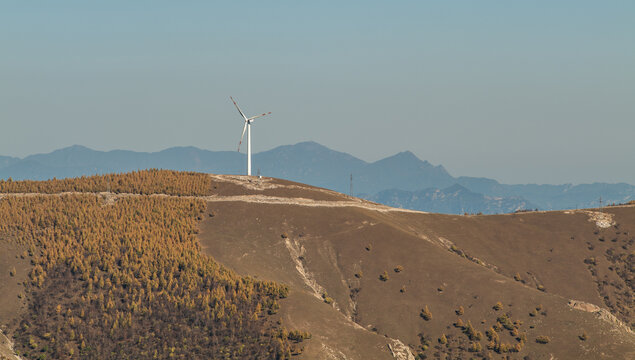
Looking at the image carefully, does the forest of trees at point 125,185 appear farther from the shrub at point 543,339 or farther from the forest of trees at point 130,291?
the shrub at point 543,339

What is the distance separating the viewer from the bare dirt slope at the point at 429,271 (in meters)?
96.0

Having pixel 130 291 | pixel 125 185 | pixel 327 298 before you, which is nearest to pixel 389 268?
pixel 327 298

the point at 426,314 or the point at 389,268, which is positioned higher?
the point at 389,268

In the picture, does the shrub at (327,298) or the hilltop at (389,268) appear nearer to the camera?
the hilltop at (389,268)

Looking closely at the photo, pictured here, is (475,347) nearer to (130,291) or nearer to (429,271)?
(429,271)

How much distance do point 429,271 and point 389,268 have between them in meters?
7.14

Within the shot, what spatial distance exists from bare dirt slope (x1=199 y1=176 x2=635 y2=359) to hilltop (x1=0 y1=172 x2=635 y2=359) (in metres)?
0.28

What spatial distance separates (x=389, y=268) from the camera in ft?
390

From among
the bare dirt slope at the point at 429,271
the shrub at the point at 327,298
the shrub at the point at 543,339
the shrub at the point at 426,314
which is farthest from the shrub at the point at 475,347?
the shrub at the point at 327,298

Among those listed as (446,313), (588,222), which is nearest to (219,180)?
(446,313)

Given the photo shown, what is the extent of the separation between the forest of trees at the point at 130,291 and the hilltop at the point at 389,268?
830 millimetres

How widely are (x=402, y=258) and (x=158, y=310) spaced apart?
46.8m

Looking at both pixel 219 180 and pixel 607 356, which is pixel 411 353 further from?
pixel 219 180

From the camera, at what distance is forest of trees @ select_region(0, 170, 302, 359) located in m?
89.1
